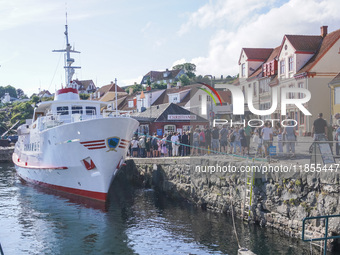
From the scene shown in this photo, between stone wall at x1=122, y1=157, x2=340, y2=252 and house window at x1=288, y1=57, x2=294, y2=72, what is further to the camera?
house window at x1=288, y1=57, x2=294, y2=72

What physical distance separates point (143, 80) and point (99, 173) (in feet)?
327

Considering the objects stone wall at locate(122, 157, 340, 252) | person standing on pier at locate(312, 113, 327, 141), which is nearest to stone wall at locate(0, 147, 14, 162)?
stone wall at locate(122, 157, 340, 252)

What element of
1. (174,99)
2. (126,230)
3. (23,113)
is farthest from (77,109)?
(23,113)

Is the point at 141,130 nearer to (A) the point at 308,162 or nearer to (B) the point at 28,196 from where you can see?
(B) the point at 28,196

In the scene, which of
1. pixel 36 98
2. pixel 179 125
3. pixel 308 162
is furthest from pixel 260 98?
pixel 36 98

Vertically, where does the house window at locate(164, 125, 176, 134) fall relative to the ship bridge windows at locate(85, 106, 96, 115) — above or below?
below

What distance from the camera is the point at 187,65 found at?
108562 millimetres

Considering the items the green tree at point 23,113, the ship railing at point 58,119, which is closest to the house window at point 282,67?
the ship railing at point 58,119

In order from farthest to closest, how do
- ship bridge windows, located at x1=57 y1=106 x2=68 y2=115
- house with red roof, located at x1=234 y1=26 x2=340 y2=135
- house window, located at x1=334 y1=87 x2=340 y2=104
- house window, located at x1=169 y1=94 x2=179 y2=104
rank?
house window, located at x1=169 y1=94 x2=179 y2=104 < house with red roof, located at x1=234 y1=26 x2=340 y2=135 < house window, located at x1=334 y1=87 x2=340 y2=104 < ship bridge windows, located at x1=57 y1=106 x2=68 y2=115

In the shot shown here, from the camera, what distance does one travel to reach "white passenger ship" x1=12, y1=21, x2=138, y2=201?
17.2 m

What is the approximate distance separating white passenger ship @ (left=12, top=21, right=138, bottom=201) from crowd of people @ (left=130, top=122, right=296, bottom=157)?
2.68 metres

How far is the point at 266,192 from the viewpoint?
40.7 ft

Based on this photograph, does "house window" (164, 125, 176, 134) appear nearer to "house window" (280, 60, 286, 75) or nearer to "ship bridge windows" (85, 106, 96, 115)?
"ship bridge windows" (85, 106, 96, 115)

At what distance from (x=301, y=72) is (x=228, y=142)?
667 inches
